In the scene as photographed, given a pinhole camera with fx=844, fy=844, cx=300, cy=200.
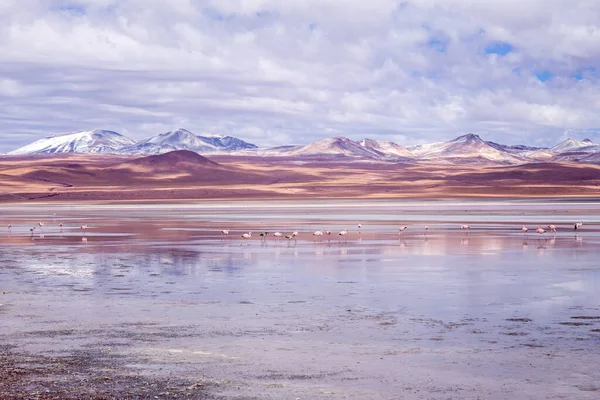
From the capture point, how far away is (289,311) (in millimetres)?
16031

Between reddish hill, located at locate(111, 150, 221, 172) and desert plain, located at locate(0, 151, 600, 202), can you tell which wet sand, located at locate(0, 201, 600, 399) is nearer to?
desert plain, located at locate(0, 151, 600, 202)

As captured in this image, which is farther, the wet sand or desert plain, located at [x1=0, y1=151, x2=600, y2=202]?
desert plain, located at [x1=0, y1=151, x2=600, y2=202]

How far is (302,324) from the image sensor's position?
14.6 metres

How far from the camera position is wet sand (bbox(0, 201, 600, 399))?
10.6 metres

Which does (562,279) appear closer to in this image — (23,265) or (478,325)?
(478,325)

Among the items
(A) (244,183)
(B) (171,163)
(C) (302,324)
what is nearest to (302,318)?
(C) (302,324)

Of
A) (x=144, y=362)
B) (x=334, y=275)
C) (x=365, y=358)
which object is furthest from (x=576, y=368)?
(x=334, y=275)

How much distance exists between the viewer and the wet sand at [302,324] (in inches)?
416

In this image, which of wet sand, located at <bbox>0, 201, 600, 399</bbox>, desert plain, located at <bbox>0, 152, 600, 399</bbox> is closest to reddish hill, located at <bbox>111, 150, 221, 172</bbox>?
desert plain, located at <bbox>0, 152, 600, 399</bbox>

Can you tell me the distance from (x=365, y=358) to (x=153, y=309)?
5.75m

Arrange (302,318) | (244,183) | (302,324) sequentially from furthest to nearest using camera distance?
(244,183) < (302,318) < (302,324)

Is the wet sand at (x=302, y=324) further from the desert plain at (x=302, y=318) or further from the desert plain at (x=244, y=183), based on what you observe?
the desert plain at (x=244, y=183)

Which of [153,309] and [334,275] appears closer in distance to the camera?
[153,309]

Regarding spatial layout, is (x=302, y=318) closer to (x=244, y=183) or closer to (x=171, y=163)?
(x=244, y=183)
